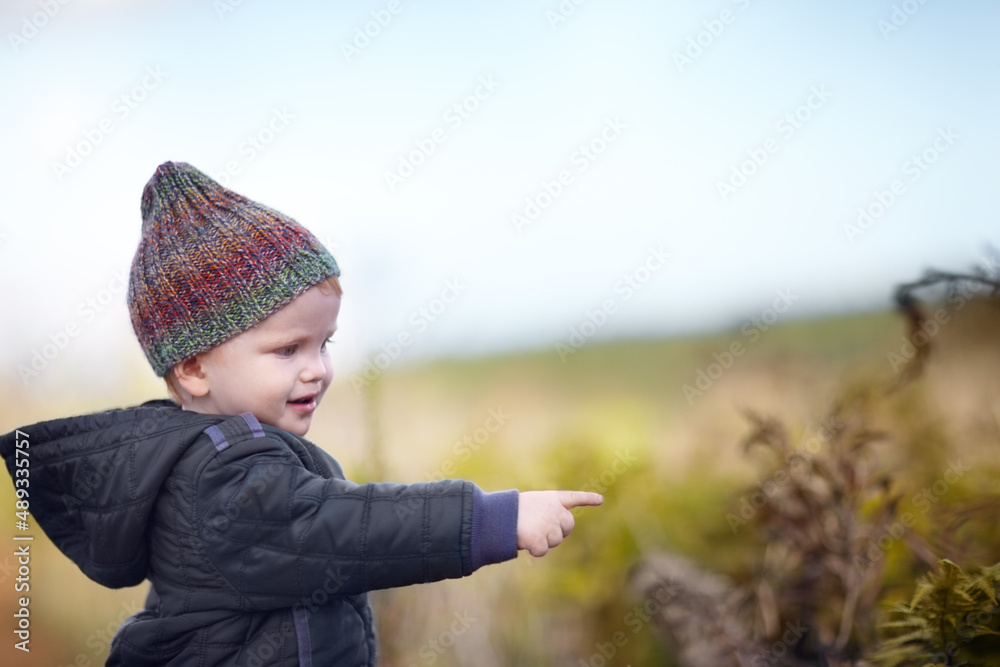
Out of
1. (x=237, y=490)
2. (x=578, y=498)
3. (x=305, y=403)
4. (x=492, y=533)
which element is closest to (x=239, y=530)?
(x=237, y=490)

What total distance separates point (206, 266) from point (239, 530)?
49 cm

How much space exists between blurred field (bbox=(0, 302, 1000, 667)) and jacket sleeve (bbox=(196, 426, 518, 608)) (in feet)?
3.78

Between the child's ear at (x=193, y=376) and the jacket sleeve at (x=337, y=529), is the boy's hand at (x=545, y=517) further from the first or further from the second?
the child's ear at (x=193, y=376)

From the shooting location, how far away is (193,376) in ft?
5.43

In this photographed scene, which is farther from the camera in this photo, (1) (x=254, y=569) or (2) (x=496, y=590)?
(2) (x=496, y=590)

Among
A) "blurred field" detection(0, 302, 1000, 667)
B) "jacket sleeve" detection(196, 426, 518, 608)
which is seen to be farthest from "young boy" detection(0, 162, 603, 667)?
"blurred field" detection(0, 302, 1000, 667)

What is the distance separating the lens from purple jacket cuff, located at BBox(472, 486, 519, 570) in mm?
1451

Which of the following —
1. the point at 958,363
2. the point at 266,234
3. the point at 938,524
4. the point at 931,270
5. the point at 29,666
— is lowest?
the point at 29,666

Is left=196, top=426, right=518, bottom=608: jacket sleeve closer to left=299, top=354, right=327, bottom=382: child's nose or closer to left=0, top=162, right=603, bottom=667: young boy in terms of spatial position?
left=0, top=162, right=603, bottom=667: young boy

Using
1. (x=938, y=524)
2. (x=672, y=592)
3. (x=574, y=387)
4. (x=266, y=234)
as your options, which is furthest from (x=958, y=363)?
(x=266, y=234)

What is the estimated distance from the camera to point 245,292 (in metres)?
1.59

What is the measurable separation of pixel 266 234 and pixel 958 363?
180cm

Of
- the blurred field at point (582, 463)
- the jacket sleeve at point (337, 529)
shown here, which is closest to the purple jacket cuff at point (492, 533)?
the jacket sleeve at point (337, 529)

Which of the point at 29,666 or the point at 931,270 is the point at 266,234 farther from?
the point at 29,666
